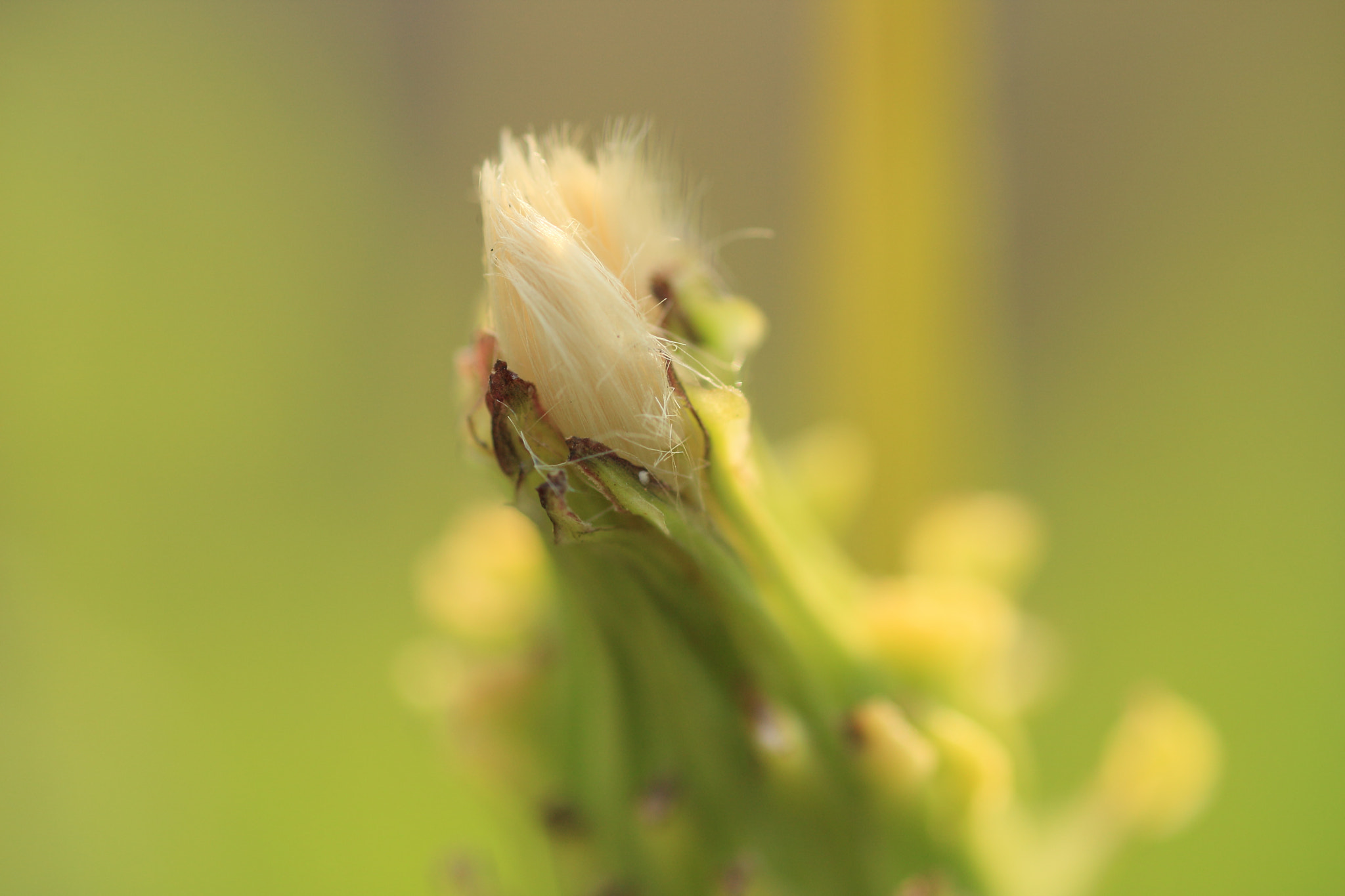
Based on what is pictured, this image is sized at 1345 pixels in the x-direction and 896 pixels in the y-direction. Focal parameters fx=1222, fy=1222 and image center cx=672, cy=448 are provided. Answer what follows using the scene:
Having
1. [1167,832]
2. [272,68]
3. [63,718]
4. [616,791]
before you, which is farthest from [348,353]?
[1167,832]

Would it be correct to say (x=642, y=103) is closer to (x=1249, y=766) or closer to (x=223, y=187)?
(x=223, y=187)

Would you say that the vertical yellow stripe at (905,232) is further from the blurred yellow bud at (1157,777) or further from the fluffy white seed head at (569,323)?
the fluffy white seed head at (569,323)

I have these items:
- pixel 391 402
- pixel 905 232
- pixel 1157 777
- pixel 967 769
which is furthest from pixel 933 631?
pixel 391 402

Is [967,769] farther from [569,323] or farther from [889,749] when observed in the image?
[569,323]

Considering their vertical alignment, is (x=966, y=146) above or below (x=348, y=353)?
above

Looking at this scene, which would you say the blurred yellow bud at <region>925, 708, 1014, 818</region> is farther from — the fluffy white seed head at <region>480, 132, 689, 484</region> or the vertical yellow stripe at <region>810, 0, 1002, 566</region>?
the vertical yellow stripe at <region>810, 0, 1002, 566</region>

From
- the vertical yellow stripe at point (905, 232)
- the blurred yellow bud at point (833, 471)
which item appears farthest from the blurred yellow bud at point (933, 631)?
the vertical yellow stripe at point (905, 232)
